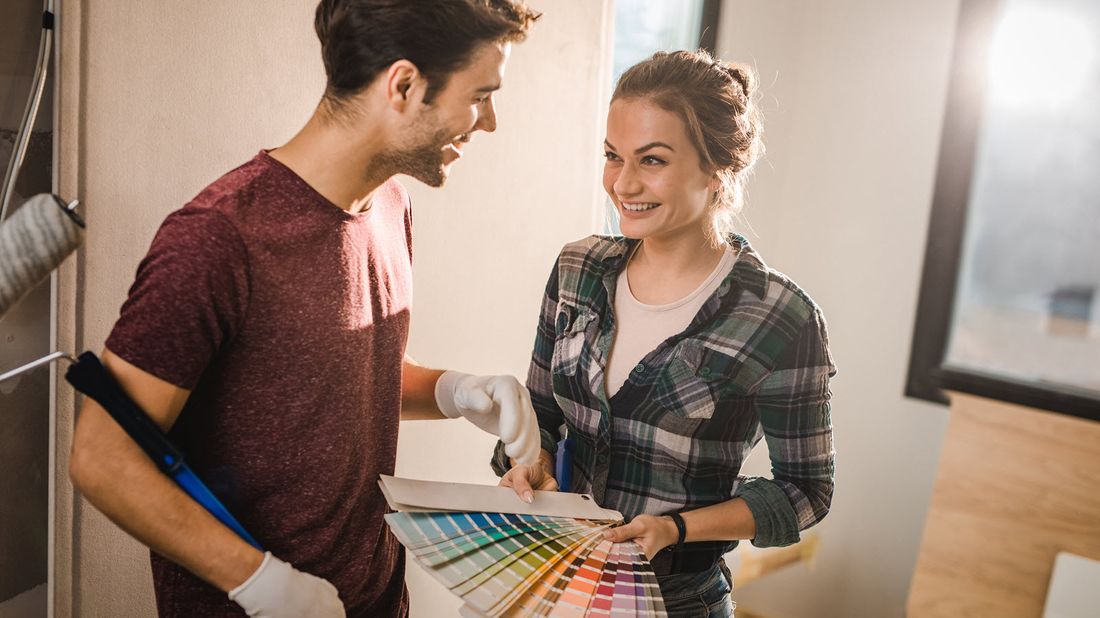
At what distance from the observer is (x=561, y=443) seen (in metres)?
1.19

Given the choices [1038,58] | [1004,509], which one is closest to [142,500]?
[1004,509]

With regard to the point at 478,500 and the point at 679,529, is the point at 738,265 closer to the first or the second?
the point at 679,529

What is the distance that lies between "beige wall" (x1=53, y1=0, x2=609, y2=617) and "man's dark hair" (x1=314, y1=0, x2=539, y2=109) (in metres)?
0.25

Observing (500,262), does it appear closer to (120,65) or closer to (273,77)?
(273,77)

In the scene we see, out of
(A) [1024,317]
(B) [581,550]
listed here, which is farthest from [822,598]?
(B) [581,550]

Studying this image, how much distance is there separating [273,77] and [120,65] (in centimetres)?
23

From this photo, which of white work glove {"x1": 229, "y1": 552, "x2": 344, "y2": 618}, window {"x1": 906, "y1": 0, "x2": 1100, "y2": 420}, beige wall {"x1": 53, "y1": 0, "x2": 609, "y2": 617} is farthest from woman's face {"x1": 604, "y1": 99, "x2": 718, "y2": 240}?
window {"x1": 906, "y1": 0, "x2": 1100, "y2": 420}

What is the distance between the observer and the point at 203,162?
41.9 inches

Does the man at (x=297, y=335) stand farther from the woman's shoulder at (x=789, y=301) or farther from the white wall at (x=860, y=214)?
the white wall at (x=860, y=214)

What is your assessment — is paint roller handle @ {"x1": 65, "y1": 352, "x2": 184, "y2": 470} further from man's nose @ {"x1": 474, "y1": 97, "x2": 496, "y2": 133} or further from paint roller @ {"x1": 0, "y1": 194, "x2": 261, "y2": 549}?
man's nose @ {"x1": 474, "y1": 97, "x2": 496, "y2": 133}

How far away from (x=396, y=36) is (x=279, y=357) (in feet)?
1.18

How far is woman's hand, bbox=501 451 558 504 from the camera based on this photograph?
1.05 metres

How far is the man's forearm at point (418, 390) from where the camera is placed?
1.15 m

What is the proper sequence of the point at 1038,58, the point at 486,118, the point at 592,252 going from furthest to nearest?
the point at 1038,58
the point at 592,252
the point at 486,118
